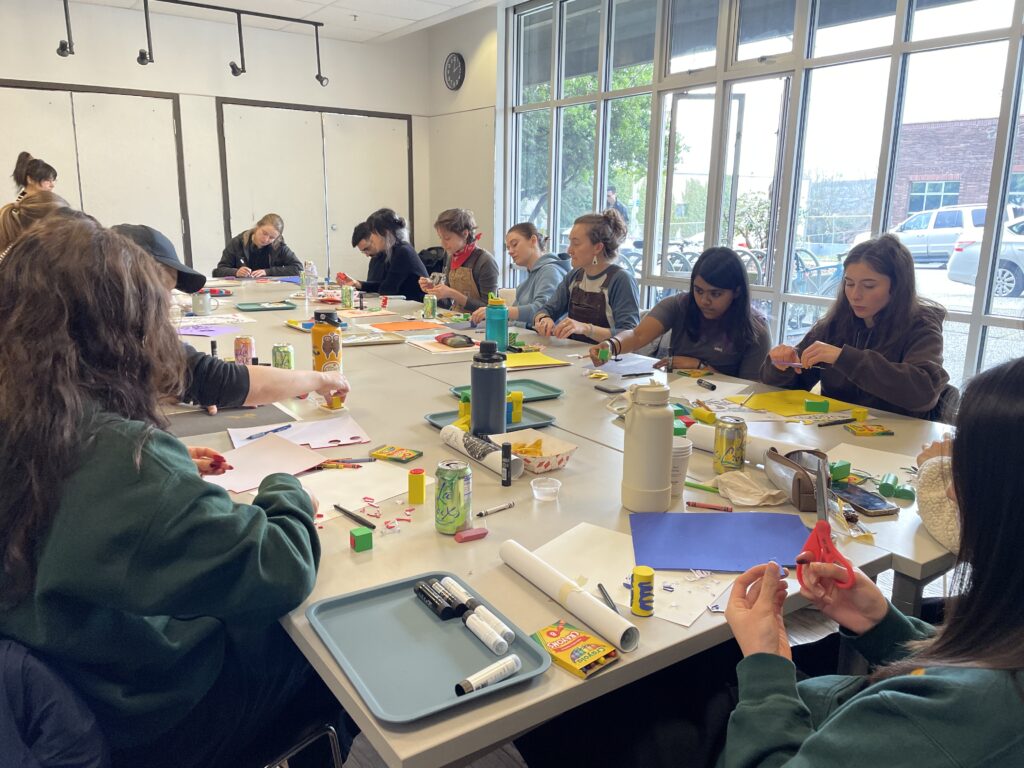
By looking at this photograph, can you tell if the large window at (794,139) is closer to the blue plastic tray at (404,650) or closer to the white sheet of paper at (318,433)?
the white sheet of paper at (318,433)

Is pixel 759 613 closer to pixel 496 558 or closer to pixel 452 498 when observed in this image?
pixel 496 558

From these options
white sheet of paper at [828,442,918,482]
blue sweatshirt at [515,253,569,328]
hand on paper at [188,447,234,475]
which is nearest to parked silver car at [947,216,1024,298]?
blue sweatshirt at [515,253,569,328]

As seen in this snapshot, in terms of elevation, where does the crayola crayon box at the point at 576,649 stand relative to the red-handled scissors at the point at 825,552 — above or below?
below

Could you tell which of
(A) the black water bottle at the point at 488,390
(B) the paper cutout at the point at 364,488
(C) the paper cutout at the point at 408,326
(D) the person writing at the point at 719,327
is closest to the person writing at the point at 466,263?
(C) the paper cutout at the point at 408,326

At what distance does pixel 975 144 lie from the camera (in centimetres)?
373

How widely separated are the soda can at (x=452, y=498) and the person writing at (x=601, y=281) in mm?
2053

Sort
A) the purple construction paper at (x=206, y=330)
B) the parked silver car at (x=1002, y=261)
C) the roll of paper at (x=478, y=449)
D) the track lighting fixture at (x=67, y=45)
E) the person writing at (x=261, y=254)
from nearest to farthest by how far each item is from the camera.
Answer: the roll of paper at (x=478, y=449)
the purple construction paper at (x=206, y=330)
the parked silver car at (x=1002, y=261)
the track lighting fixture at (x=67, y=45)
the person writing at (x=261, y=254)

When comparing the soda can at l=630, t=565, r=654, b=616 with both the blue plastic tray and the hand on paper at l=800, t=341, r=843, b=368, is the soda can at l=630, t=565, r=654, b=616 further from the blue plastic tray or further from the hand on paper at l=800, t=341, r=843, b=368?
the hand on paper at l=800, t=341, r=843, b=368

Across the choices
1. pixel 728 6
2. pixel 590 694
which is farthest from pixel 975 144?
pixel 590 694

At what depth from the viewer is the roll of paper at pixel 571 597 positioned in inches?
37.3

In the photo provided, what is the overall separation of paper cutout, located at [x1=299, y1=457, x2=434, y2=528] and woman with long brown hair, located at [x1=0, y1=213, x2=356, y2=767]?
27 centimetres

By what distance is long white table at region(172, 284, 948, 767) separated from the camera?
0.81m

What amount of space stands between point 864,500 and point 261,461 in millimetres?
1259

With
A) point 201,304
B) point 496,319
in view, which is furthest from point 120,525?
point 201,304
